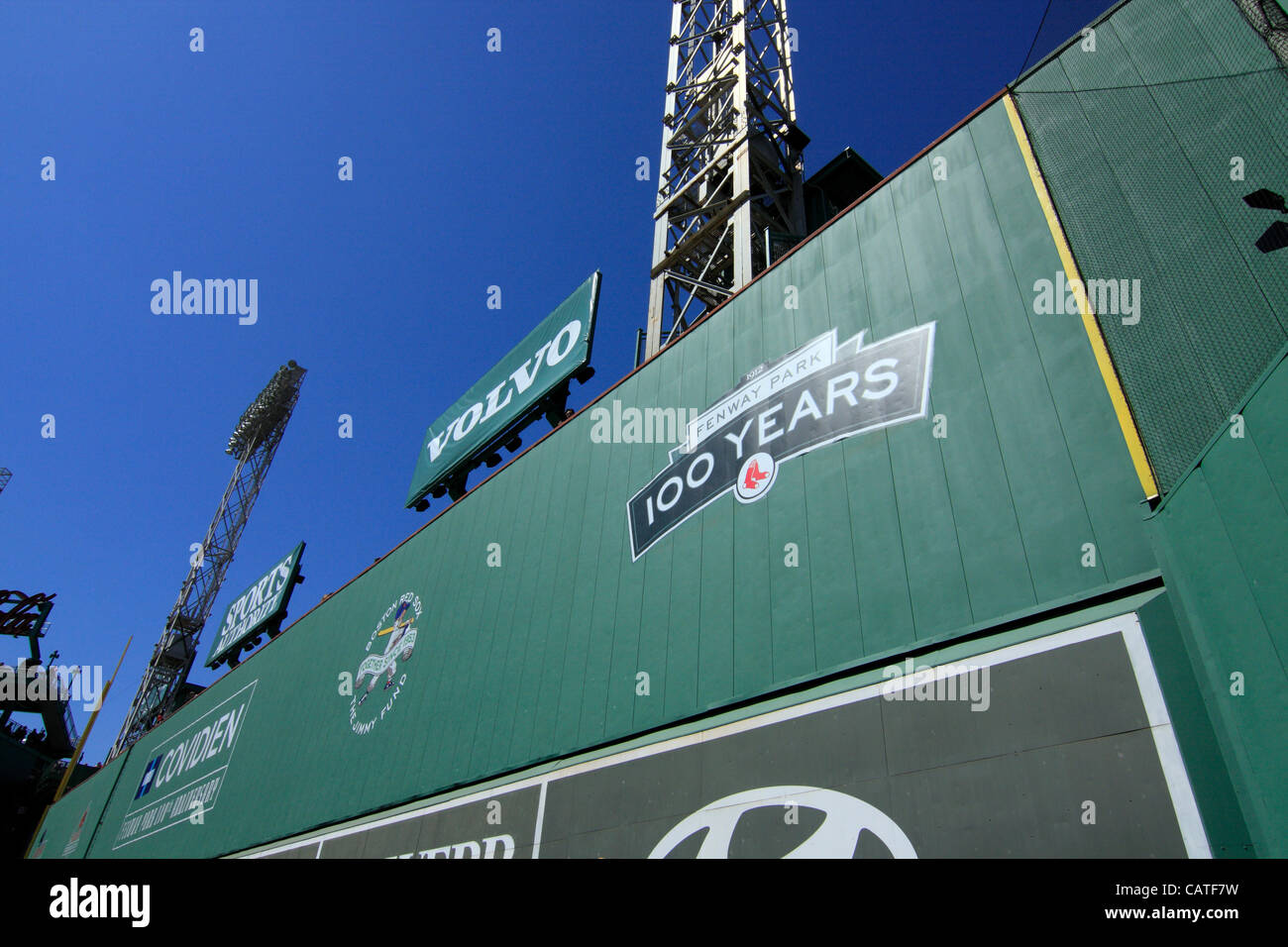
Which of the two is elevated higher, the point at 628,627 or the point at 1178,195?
the point at 1178,195

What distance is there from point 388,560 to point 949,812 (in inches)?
468

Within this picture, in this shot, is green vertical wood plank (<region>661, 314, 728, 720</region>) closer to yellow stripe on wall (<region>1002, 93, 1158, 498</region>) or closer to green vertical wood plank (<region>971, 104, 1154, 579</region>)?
green vertical wood plank (<region>971, 104, 1154, 579</region>)

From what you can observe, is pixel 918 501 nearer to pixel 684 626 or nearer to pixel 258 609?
pixel 684 626

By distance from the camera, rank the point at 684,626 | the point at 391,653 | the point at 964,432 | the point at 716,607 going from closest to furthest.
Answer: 1. the point at 964,432
2. the point at 716,607
3. the point at 684,626
4. the point at 391,653

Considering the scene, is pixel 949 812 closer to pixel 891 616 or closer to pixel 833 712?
pixel 833 712

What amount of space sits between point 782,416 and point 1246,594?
4.12 metres

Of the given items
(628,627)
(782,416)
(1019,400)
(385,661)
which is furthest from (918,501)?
(385,661)

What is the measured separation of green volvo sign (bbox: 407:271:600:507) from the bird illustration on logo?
3.95 meters

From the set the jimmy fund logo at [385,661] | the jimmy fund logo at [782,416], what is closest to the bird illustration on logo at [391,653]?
the jimmy fund logo at [385,661]

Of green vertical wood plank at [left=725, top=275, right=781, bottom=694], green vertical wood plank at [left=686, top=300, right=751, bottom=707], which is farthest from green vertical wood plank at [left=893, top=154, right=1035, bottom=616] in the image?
green vertical wood plank at [left=686, top=300, right=751, bottom=707]

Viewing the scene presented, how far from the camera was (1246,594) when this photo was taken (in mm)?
3318

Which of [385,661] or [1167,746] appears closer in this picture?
[1167,746]
